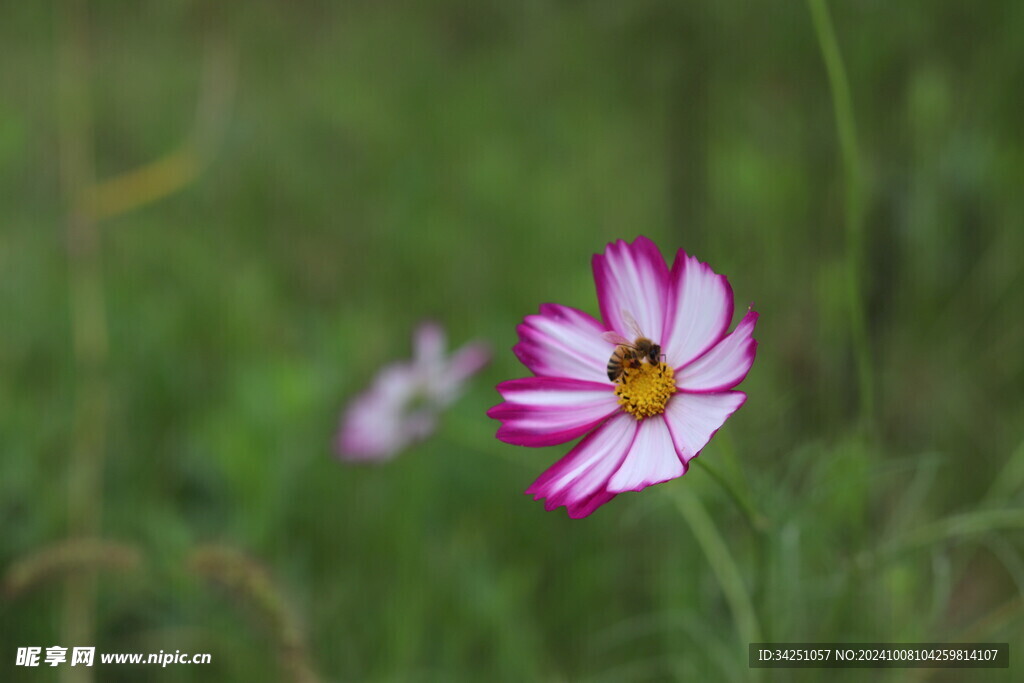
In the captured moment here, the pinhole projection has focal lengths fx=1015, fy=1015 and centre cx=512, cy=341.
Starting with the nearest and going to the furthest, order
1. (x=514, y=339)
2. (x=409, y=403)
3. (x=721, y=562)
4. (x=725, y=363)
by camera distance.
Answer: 1. (x=725, y=363)
2. (x=721, y=562)
3. (x=409, y=403)
4. (x=514, y=339)

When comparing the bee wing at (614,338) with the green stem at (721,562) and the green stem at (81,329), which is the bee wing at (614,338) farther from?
the green stem at (81,329)

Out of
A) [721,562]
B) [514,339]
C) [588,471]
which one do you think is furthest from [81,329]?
[588,471]

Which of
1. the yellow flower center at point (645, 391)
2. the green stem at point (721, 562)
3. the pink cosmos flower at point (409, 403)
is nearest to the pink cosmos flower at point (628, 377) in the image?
the yellow flower center at point (645, 391)

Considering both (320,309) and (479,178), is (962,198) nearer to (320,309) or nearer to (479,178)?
(479,178)

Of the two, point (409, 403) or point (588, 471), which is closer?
point (588, 471)

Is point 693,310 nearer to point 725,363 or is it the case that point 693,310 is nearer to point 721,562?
point 725,363

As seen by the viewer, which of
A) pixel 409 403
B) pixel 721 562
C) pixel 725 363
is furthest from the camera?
pixel 409 403

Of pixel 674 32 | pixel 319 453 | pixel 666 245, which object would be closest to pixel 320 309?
pixel 319 453
